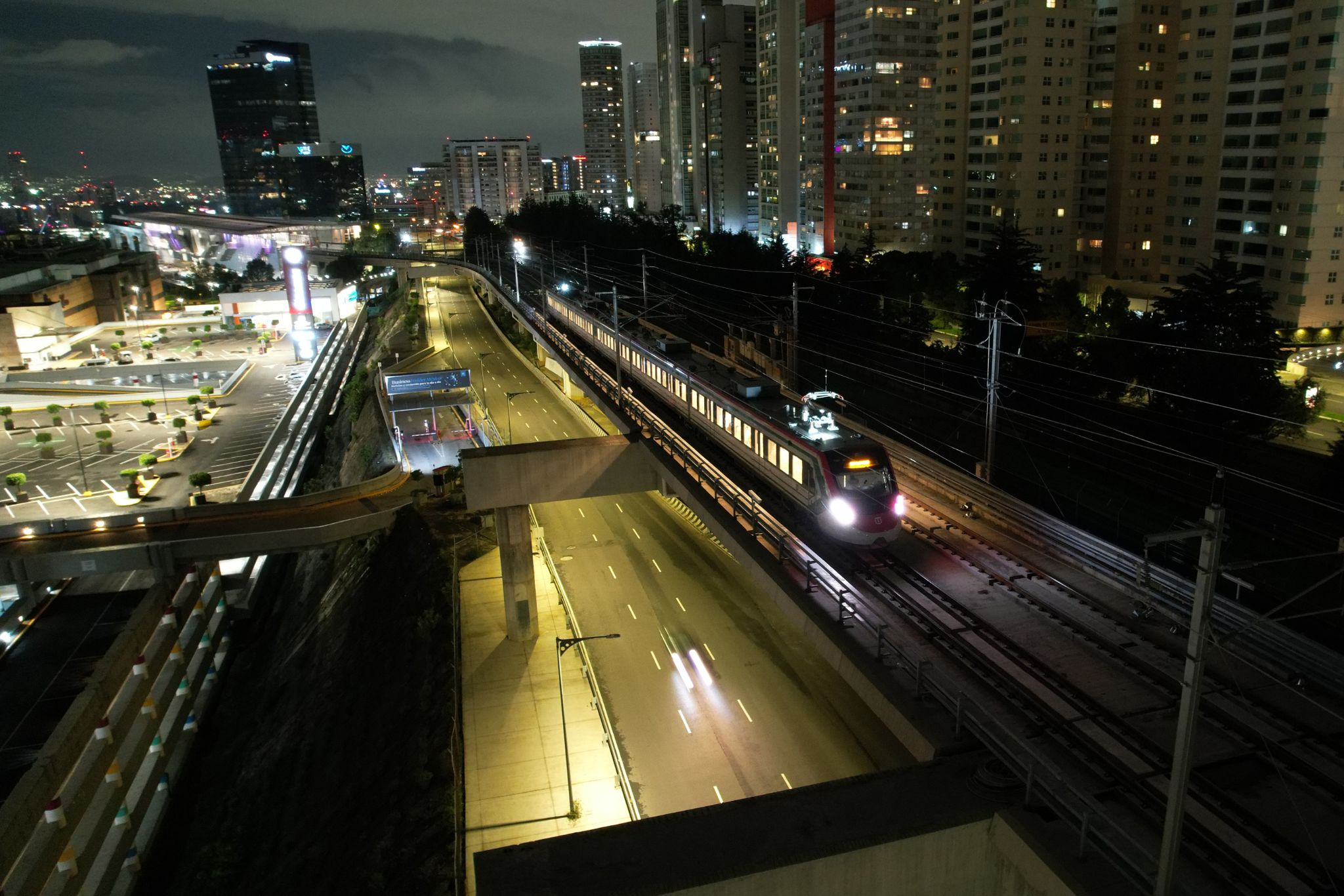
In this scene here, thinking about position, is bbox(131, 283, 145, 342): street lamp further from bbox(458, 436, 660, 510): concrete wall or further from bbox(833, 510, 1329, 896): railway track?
bbox(833, 510, 1329, 896): railway track

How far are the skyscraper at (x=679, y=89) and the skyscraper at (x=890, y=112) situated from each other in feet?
175

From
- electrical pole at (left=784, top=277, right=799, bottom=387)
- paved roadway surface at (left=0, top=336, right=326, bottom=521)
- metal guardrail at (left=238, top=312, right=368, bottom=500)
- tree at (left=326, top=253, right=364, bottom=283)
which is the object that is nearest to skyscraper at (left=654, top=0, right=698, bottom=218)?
tree at (left=326, top=253, right=364, bottom=283)

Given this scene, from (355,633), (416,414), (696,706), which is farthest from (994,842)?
(416,414)

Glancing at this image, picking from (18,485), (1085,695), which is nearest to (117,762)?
(1085,695)

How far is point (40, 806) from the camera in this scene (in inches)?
846

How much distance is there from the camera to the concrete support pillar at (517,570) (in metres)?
25.3

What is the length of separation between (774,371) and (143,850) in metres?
29.3

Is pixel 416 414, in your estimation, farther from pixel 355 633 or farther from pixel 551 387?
pixel 355 633

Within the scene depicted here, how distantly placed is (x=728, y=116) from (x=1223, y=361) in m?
101

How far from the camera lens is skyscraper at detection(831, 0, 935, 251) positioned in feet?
237

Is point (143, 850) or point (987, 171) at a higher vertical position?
point (987, 171)

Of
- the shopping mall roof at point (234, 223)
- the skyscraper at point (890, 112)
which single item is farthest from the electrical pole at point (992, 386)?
the shopping mall roof at point (234, 223)

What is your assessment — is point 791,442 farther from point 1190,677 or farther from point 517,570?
point 1190,677

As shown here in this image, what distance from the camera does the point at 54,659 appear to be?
103 feet
